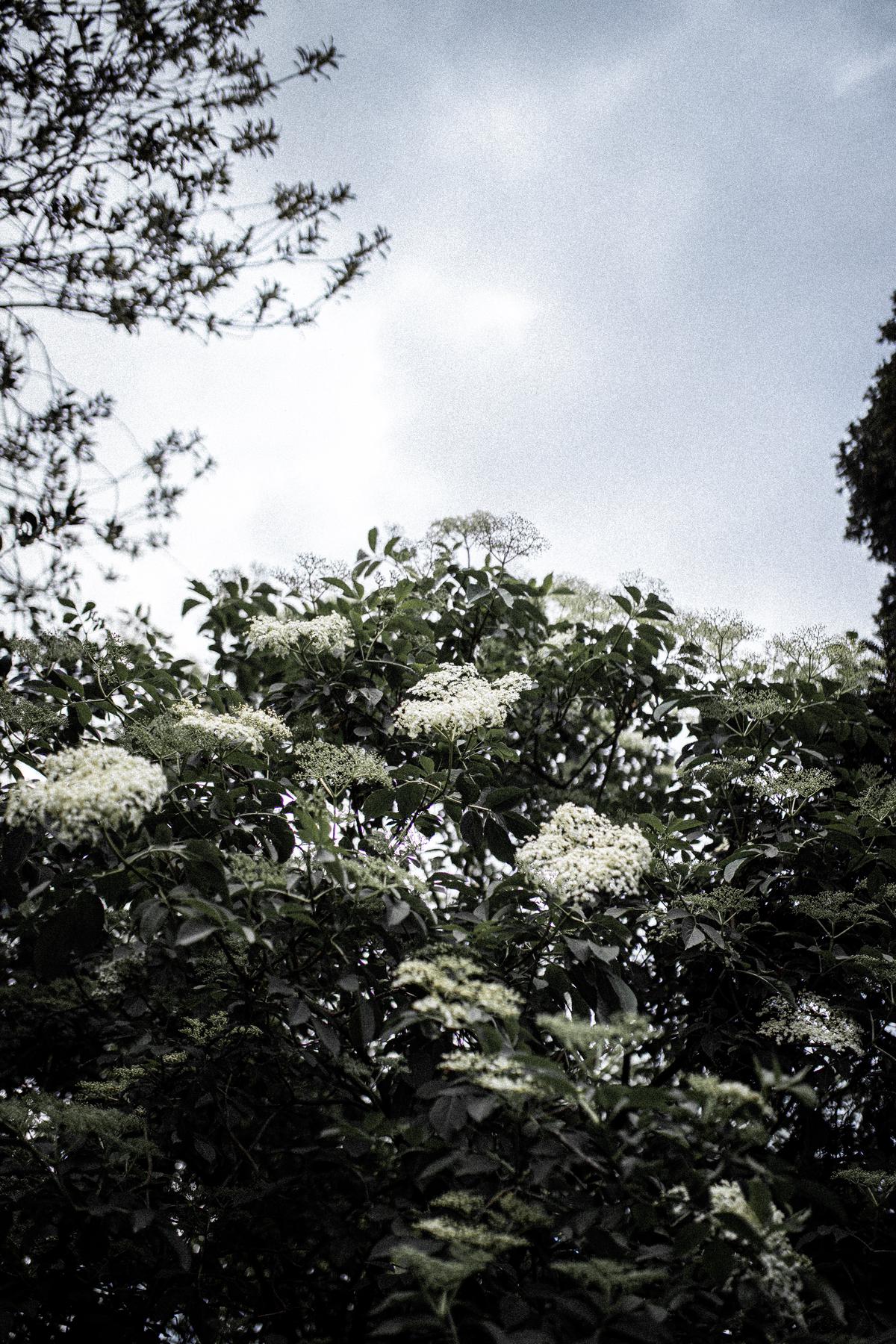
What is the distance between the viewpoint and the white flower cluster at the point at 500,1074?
79.3 inches

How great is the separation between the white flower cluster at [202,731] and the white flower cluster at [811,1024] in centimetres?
186

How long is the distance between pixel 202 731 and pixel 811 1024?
214 cm

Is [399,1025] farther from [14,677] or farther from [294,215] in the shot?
[294,215]

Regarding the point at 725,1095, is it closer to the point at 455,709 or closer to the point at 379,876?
the point at 379,876

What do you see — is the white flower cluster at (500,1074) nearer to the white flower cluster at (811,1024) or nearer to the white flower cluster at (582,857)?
the white flower cluster at (582,857)

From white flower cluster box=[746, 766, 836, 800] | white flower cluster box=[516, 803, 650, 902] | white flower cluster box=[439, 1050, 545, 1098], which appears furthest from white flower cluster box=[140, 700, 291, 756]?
white flower cluster box=[746, 766, 836, 800]

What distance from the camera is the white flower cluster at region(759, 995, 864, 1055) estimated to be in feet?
9.78

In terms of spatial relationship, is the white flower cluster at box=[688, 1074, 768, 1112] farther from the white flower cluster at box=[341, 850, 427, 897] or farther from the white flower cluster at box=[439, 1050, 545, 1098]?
the white flower cluster at box=[341, 850, 427, 897]

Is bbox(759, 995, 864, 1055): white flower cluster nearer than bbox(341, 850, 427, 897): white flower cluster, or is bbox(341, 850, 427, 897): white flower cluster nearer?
bbox(341, 850, 427, 897): white flower cluster

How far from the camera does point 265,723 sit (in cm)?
312

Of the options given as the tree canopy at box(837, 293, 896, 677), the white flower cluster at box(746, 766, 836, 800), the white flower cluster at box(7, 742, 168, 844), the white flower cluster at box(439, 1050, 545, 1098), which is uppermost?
the tree canopy at box(837, 293, 896, 677)

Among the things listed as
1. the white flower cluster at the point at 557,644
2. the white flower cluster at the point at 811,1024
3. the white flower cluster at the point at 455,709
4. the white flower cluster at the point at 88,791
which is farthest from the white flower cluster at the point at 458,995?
the white flower cluster at the point at 557,644

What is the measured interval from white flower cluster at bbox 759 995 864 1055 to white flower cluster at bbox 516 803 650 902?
737 mm

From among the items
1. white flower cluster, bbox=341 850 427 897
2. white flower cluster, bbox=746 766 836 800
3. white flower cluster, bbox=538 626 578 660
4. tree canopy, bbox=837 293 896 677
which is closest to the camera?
white flower cluster, bbox=341 850 427 897
